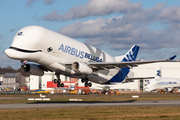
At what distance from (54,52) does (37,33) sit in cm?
365

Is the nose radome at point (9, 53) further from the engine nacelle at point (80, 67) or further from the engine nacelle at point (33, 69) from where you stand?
the engine nacelle at point (80, 67)

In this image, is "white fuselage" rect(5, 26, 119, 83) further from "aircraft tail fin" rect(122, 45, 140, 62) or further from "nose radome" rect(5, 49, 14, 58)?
"aircraft tail fin" rect(122, 45, 140, 62)

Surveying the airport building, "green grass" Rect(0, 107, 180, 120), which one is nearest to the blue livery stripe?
"green grass" Rect(0, 107, 180, 120)

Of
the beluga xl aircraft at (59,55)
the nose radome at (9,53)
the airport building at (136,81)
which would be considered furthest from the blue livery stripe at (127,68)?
the airport building at (136,81)

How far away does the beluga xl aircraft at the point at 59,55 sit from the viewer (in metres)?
35.0

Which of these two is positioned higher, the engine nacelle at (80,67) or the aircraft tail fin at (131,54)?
the aircraft tail fin at (131,54)

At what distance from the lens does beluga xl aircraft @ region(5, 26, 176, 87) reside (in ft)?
115

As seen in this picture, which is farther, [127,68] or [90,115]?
[127,68]

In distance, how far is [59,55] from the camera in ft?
125

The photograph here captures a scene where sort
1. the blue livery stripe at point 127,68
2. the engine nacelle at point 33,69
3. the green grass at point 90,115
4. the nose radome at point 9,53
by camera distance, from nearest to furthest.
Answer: the green grass at point 90,115 → the nose radome at point 9,53 → the engine nacelle at point 33,69 → the blue livery stripe at point 127,68

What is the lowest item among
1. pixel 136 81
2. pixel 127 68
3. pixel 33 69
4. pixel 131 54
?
pixel 136 81

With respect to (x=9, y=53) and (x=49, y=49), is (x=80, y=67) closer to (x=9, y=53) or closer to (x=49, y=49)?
(x=49, y=49)

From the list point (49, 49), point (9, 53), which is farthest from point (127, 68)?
point (9, 53)

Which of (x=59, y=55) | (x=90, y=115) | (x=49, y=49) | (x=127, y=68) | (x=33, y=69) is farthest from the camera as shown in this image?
(x=127, y=68)
